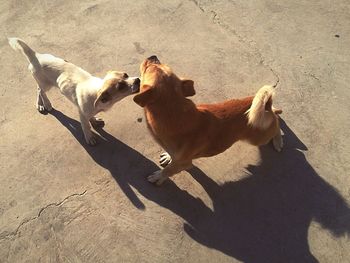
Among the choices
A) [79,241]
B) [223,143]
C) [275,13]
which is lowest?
[79,241]

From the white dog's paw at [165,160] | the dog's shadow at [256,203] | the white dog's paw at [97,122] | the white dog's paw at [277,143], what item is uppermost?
the white dog's paw at [277,143]

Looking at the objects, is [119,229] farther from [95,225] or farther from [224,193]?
[224,193]

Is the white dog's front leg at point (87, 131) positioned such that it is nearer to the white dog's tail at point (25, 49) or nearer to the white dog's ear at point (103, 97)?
the white dog's ear at point (103, 97)

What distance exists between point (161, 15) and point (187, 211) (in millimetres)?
3052

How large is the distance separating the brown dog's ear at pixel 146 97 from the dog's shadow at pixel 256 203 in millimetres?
1451

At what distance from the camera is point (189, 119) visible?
3.05 meters

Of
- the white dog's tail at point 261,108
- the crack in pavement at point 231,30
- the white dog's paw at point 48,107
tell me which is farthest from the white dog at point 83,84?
the crack in pavement at point 231,30

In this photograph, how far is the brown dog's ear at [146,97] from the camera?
2.76m

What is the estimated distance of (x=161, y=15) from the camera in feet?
17.4

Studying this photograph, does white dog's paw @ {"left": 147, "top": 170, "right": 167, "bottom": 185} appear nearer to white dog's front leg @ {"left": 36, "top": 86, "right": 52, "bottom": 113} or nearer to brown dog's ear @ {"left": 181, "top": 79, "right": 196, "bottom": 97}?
brown dog's ear @ {"left": 181, "top": 79, "right": 196, "bottom": 97}

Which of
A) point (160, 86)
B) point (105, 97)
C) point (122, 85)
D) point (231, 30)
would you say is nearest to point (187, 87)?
point (160, 86)

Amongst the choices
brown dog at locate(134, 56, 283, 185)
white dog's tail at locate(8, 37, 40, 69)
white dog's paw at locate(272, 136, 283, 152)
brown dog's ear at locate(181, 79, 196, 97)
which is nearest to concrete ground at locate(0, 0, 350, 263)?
white dog's paw at locate(272, 136, 283, 152)

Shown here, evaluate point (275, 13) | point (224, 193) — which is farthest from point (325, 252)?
point (275, 13)

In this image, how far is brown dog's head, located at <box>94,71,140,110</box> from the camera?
344 cm
